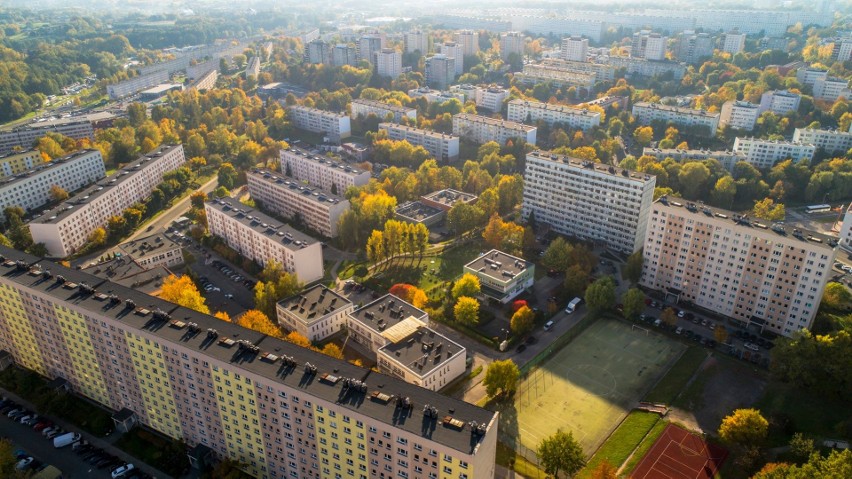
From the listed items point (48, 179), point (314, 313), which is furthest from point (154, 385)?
point (48, 179)

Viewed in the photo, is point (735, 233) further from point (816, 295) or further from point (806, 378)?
point (806, 378)

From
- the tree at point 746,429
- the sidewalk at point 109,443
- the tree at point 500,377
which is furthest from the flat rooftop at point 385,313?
the tree at point 746,429

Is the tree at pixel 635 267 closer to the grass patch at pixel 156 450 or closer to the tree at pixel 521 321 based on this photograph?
the tree at pixel 521 321

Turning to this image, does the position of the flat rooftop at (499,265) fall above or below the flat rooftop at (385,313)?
below

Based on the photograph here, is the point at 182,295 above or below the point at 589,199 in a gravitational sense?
below

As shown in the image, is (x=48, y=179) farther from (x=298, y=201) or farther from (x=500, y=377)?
(x=500, y=377)

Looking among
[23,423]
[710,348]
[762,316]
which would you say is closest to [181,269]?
[23,423]
